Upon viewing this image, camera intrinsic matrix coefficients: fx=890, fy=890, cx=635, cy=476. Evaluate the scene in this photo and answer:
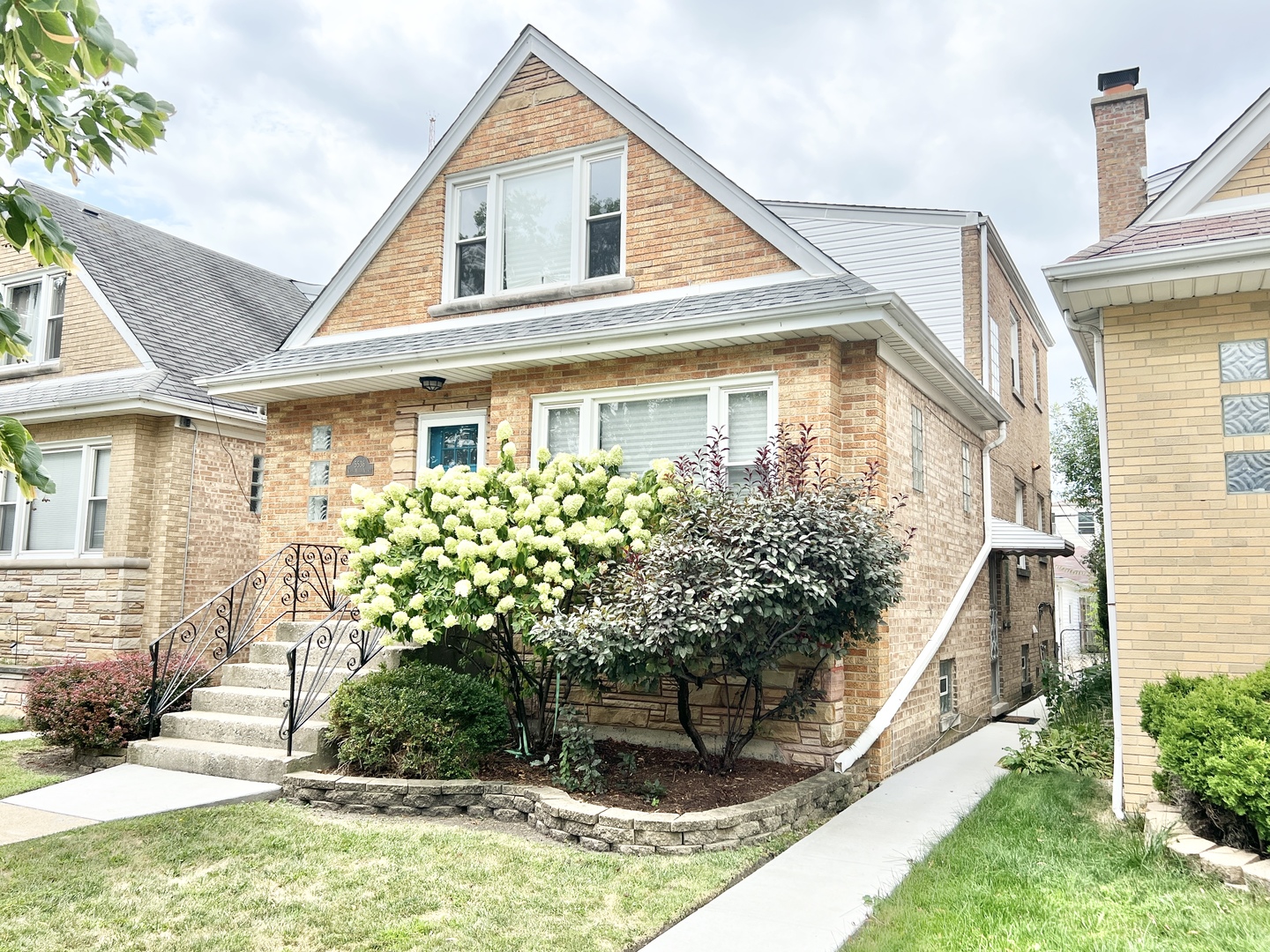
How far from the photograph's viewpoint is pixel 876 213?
13.6 meters

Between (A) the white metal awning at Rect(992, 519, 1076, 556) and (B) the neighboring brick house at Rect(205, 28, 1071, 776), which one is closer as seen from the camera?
(B) the neighboring brick house at Rect(205, 28, 1071, 776)

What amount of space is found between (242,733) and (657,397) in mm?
4852

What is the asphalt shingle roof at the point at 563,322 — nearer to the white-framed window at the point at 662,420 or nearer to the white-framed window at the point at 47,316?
the white-framed window at the point at 662,420

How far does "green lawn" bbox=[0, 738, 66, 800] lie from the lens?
7.38 meters

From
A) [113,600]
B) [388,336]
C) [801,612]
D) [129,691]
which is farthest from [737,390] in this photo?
[113,600]

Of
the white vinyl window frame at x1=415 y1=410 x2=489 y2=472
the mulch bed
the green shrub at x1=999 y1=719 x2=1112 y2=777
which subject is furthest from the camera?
the white vinyl window frame at x1=415 y1=410 x2=489 y2=472

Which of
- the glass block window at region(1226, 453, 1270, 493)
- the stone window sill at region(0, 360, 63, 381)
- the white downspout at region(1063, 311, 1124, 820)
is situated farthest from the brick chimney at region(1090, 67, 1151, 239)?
the stone window sill at region(0, 360, 63, 381)

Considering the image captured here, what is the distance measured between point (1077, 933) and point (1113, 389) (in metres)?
4.03

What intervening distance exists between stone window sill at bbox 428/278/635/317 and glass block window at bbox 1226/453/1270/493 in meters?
5.57

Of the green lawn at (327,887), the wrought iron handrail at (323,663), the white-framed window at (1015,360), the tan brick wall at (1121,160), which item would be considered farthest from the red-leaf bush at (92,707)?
the white-framed window at (1015,360)

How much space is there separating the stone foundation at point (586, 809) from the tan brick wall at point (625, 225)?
4912 mm

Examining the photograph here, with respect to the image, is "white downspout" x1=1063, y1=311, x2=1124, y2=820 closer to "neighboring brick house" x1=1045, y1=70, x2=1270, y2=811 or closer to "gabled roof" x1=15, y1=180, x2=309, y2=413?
"neighboring brick house" x1=1045, y1=70, x2=1270, y2=811

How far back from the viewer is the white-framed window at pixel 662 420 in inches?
324

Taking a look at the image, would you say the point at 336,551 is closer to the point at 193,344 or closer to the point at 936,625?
the point at 193,344
